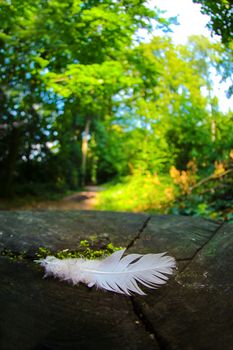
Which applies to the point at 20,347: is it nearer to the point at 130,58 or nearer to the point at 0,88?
the point at 0,88

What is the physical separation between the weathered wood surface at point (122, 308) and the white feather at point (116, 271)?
3 centimetres

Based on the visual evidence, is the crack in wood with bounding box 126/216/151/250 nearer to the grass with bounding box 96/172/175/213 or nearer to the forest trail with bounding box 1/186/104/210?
the grass with bounding box 96/172/175/213

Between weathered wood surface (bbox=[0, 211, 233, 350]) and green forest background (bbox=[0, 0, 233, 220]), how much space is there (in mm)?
1276

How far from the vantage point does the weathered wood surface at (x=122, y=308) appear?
0.67m

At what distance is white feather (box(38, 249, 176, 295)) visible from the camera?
37.8 inches

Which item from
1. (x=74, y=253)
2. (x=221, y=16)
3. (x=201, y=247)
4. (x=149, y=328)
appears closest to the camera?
(x=149, y=328)

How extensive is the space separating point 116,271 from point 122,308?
0.19 metres

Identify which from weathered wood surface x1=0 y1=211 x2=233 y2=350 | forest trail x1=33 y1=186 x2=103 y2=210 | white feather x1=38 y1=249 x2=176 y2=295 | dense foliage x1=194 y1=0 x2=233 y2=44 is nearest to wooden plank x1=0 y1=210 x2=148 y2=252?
weathered wood surface x1=0 y1=211 x2=233 y2=350

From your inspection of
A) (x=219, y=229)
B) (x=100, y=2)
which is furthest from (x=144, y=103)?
(x=219, y=229)

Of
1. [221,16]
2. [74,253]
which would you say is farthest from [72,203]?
[74,253]

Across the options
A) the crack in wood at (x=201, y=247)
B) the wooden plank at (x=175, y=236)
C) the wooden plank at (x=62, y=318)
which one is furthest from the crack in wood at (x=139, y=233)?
the wooden plank at (x=62, y=318)

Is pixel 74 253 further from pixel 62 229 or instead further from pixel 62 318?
pixel 62 318

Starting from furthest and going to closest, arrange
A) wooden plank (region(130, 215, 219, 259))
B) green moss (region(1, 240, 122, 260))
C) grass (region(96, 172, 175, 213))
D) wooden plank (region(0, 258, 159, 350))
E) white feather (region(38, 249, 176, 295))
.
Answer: grass (region(96, 172, 175, 213)), wooden plank (region(130, 215, 219, 259)), green moss (region(1, 240, 122, 260)), white feather (region(38, 249, 176, 295)), wooden plank (region(0, 258, 159, 350))

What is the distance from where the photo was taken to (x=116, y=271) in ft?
3.38
